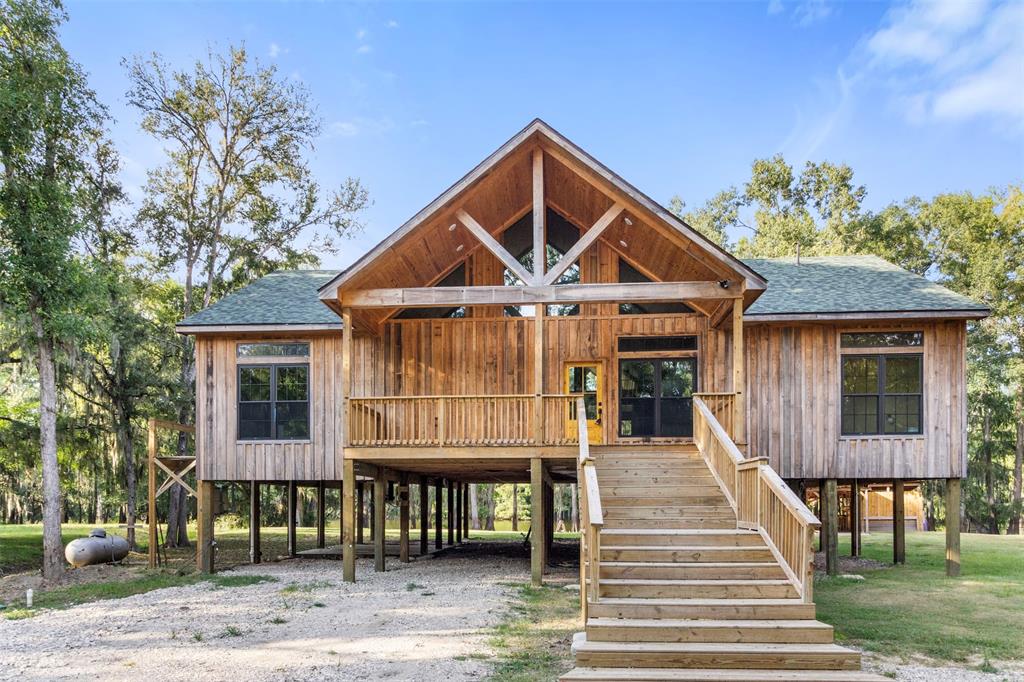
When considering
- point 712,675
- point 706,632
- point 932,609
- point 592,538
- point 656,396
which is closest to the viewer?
point 712,675

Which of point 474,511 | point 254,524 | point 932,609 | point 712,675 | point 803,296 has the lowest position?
point 474,511

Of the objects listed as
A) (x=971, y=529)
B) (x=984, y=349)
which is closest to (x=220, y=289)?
(x=984, y=349)

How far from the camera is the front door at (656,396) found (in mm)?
14797

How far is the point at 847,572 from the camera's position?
48.3ft

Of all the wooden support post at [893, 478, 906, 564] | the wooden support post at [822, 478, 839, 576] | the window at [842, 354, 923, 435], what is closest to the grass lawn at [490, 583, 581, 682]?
the wooden support post at [822, 478, 839, 576]

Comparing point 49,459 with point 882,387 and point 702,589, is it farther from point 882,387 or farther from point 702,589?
point 882,387

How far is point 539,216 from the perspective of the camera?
12.0 m

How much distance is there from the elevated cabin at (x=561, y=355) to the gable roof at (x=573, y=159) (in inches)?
1.3

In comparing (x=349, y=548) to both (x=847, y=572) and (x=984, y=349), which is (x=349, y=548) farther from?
(x=984, y=349)

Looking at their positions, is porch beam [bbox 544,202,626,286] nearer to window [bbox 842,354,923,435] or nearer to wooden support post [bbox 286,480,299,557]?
window [bbox 842,354,923,435]

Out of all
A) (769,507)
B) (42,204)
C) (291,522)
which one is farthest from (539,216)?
(291,522)

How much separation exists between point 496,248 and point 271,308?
21.1 feet

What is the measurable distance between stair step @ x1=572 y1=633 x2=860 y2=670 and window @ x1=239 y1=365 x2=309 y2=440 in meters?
9.83

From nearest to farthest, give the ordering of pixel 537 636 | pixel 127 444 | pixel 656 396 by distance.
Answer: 1. pixel 537 636
2. pixel 656 396
3. pixel 127 444
